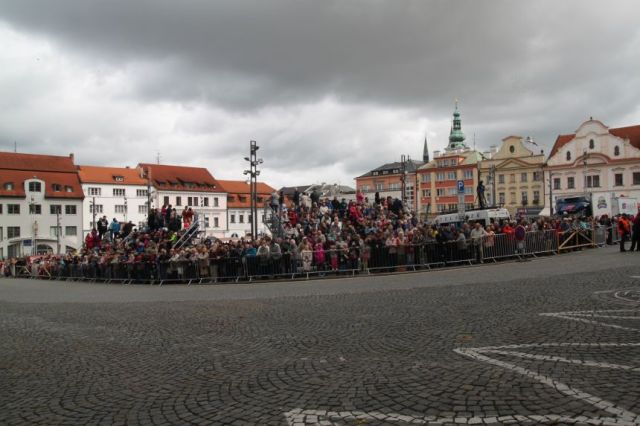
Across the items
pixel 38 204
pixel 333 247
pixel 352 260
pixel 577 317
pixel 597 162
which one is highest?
pixel 597 162

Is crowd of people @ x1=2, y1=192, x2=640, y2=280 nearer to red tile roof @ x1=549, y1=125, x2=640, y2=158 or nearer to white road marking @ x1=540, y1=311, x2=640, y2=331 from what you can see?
white road marking @ x1=540, y1=311, x2=640, y2=331

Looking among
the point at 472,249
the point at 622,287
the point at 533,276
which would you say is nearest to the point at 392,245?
the point at 472,249

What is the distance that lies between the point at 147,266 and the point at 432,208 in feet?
283

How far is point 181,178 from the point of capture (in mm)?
97312

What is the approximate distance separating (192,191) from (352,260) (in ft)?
262

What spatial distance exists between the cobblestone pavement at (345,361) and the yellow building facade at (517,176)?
81041mm

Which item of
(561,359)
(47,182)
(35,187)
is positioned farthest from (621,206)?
(47,182)

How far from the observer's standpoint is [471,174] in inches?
3959

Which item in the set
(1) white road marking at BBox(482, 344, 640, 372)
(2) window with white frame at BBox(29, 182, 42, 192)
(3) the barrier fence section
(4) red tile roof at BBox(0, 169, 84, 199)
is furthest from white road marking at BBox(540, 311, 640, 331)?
(2) window with white frame at BBox(29, 182, 42, 192)

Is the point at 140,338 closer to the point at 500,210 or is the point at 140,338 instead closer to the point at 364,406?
the point at 364,406

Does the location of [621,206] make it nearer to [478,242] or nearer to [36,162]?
[478,242]

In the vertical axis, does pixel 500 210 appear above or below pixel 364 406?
above

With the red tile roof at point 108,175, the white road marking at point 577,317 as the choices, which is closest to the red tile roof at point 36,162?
the red tile roof at point 108,175

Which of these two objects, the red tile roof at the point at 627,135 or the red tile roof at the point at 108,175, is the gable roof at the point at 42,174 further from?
the red tile roof at the point at 627,135
